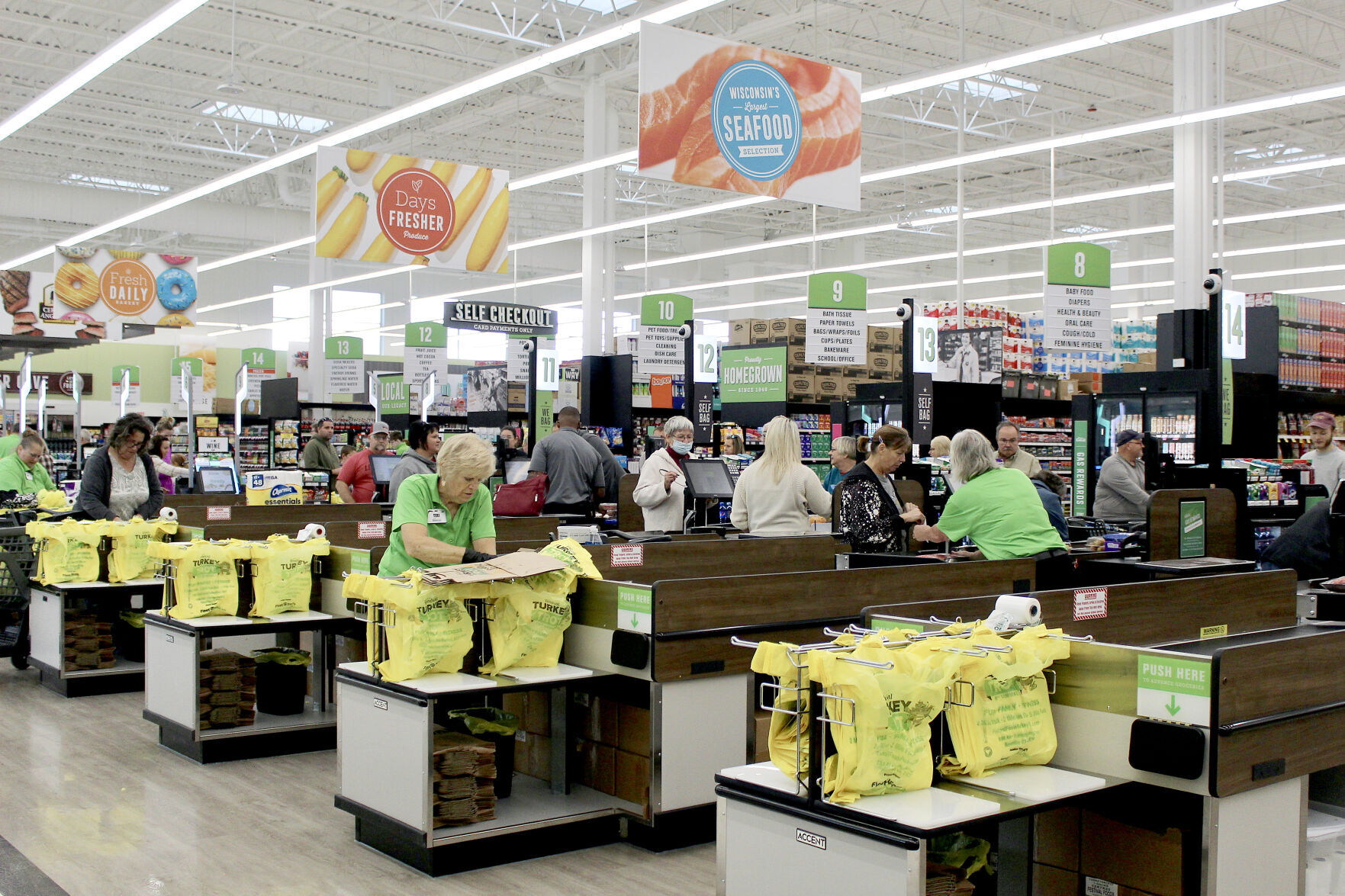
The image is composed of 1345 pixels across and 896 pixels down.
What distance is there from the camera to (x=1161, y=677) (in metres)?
2.75

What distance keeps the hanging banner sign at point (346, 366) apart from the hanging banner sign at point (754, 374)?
29.2 ft

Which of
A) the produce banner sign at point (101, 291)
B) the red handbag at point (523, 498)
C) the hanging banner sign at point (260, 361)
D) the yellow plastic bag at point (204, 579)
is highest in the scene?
the produce banner sign at point (101, 291)

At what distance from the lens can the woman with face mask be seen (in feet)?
24.7

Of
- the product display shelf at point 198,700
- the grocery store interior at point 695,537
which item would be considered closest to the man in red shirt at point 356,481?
the grocery store interior at point 695,537

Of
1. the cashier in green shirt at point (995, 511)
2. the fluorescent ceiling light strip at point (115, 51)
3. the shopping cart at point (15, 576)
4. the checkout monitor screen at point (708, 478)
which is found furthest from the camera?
the fluorescent ceiling light strip at point (115, 51)

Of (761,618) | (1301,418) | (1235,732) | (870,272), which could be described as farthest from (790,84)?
(870,272)

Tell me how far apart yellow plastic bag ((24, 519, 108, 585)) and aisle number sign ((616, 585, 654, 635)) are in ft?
12.9

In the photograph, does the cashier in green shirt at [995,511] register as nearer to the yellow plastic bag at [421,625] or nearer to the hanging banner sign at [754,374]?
the yellow plastic bag at [421,625]

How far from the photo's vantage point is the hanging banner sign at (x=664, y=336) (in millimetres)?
11992

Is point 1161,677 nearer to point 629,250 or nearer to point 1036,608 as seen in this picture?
point 1036,608

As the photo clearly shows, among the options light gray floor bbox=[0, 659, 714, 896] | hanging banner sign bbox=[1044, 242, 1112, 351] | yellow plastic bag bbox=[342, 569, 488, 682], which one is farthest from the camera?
hanging banner sign bbox=[1044, 242, 1112, 351]

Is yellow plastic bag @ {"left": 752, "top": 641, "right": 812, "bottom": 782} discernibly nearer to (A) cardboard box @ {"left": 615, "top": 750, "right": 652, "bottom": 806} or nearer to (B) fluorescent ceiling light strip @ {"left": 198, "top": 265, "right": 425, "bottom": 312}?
(A) cardboard box @ {"left": 615, "top": 750, "right": 652, "bottom": 806}

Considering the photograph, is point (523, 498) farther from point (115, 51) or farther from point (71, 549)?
point (115, 51)

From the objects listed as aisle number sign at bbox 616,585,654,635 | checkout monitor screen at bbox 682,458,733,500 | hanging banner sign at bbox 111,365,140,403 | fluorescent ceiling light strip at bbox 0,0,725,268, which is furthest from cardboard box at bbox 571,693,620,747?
hanging banner sign at bbox 111,365,140,403
